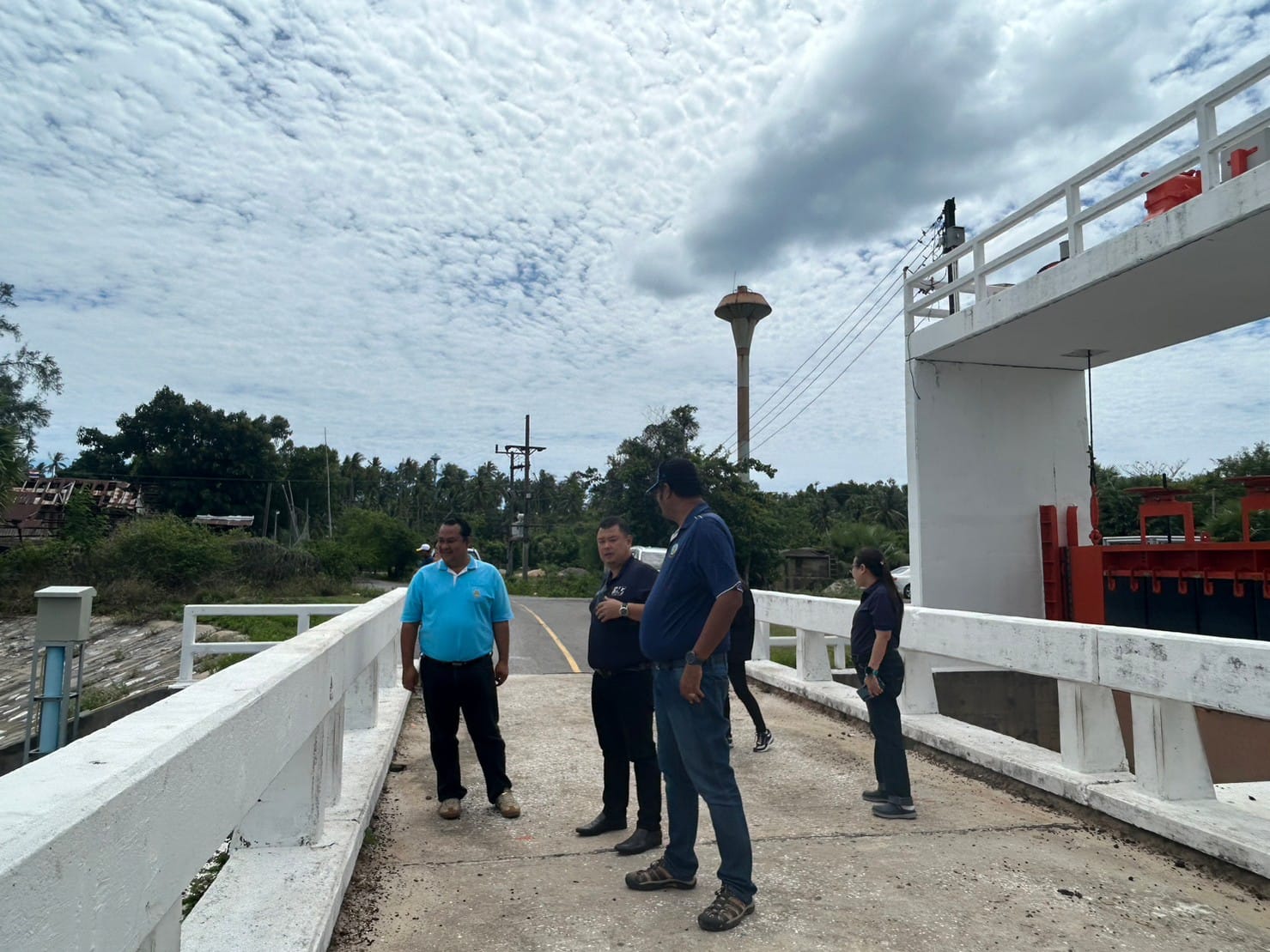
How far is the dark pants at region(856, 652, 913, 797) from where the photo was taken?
4961mm

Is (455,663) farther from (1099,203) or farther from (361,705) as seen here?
(1099,203)

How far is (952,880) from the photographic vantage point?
3951mm

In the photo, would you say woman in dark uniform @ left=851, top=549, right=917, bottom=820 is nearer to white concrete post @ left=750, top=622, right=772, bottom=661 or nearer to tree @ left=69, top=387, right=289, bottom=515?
white concrete post @ left=750, top=622, right=772, bottom=661

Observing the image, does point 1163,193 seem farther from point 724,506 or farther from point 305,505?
point 305,505

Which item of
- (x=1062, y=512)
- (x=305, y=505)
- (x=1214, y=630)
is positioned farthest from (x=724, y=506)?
(x=305, y=505)

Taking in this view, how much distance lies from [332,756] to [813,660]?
5.48 m

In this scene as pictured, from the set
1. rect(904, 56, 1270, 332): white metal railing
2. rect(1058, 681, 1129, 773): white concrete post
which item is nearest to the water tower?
rect(904, 56, 1270, 332): white metal railing

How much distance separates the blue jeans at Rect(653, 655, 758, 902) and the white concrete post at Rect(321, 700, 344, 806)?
1511mm

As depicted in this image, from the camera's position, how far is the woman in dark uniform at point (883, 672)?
195 inches

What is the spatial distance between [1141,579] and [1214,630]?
3.57ft

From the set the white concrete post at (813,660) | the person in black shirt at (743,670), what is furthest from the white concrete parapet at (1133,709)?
the white concrete post at (813,660)

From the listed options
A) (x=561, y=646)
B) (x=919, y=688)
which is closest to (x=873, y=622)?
(x=919, y=688)

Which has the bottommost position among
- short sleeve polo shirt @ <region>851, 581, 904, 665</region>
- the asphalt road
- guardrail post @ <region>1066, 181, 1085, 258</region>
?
the asphalt road

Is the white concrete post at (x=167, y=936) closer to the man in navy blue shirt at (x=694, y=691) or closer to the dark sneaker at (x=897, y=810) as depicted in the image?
the man in navy blue shirt at (x=694, y=691)
